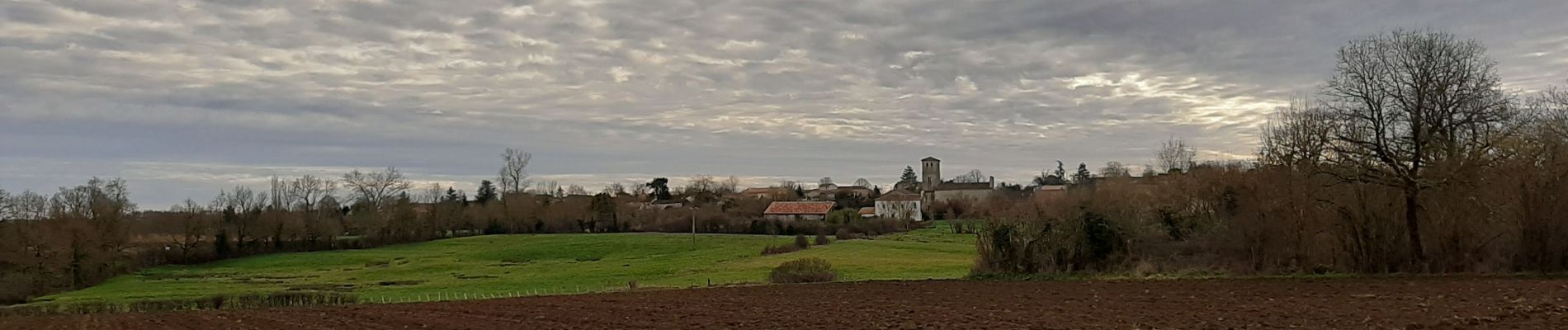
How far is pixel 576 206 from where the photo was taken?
12175cm

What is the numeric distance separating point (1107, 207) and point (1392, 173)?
1100cm

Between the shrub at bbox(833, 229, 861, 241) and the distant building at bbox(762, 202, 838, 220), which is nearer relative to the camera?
the shrub at bbox(833, 229, 861, 241)

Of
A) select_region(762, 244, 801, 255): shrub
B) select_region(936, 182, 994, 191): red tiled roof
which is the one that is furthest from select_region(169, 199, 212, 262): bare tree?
select_region(936, 182, 994, 191): red tiled roof

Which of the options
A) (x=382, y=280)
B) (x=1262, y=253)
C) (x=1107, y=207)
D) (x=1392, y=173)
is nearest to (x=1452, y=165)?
(x=1392, y=173)

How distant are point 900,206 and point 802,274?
8971 centimetres

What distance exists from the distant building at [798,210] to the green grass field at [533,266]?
2248cm

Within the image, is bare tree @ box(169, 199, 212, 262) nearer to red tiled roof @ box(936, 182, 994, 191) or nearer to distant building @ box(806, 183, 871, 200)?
distant building @ box(806, 183, 871, 200)

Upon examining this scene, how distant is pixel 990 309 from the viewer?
26.1 m

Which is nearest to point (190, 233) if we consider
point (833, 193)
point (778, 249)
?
point (778, 249)

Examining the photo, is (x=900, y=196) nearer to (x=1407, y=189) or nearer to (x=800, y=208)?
(x=800, y=208)

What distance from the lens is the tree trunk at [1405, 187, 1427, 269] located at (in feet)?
110

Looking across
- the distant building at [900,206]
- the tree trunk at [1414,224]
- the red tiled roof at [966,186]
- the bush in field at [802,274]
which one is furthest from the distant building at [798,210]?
the tree trunk at [1414,224]

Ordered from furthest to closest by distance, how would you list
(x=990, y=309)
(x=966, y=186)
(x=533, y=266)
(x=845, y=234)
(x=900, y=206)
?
(x=966, y=186)
(x=900, y=206)
(x=845, y=234)
(x=533, y=266)
(x=990, y=309)

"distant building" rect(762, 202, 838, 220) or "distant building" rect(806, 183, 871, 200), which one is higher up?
"distant building" rect(806, 183, 871, 200)
